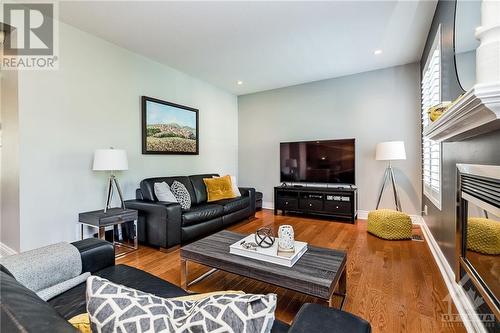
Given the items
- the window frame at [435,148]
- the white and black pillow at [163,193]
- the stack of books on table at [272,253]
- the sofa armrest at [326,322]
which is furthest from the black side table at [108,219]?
the window frame at [435,148]

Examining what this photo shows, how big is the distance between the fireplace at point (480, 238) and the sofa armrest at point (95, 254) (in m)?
2.14

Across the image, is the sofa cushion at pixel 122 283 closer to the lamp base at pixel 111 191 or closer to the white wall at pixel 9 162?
the lamp base at pixel 111 191

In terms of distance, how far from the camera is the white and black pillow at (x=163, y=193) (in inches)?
126

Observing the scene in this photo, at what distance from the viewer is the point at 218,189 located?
4.13 meters

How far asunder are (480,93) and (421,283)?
187 cm

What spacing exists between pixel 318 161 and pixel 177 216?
2824 mm

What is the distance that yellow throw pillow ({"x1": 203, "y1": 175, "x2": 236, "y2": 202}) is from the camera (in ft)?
13.3

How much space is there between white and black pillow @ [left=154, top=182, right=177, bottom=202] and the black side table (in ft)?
1.21

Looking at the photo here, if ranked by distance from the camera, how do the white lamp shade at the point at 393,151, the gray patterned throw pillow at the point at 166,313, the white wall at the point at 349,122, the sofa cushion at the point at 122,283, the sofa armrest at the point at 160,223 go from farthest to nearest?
the white wall at the point at 349,122 < the white lamp shade at the point at 393,151 < the sofa armrest at the point at 160,223 < the sofa cushion at the point at 122,283 < the gray patterned throw pillow at the point at 166,313

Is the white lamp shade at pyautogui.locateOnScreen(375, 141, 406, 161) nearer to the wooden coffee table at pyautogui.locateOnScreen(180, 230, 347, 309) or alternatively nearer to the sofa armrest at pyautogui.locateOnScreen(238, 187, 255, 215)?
the sofa armrest at pyautogui.locateOnScreen(238, 187, 255, 215)

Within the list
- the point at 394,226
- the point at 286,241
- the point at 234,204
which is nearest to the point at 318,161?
the point at 394,226

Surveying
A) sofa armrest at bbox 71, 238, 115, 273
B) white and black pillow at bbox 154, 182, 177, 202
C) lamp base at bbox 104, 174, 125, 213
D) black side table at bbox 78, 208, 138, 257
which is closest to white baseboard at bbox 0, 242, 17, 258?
black side table at bbox 78, 208, 138, 257

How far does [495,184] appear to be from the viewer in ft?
3.78

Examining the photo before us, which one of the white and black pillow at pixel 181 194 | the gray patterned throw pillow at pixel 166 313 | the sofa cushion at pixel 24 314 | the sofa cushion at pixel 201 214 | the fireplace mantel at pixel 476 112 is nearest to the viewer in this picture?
the sofa cushion at pixel 24 314
